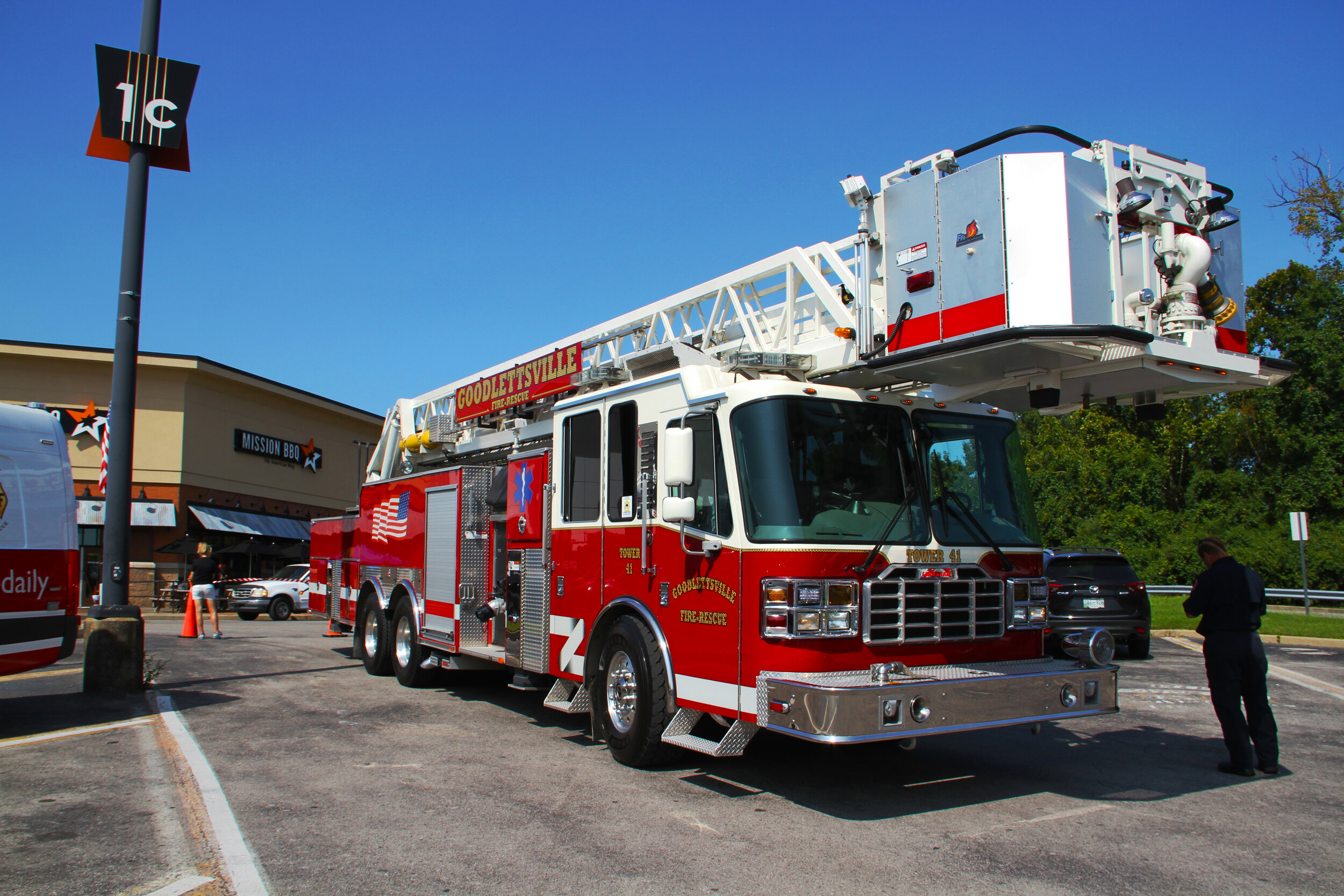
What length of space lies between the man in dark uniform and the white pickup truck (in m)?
24.8

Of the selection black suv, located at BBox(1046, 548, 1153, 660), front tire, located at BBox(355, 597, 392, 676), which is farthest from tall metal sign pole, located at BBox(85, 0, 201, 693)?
black suv, located at BBox(1046, 548, 1153, 660)

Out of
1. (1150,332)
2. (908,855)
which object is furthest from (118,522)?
(1150,332)

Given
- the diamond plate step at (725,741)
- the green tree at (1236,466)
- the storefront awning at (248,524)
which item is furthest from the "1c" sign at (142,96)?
the storefront awning at (248,524)

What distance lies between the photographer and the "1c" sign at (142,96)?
1033 centimetres

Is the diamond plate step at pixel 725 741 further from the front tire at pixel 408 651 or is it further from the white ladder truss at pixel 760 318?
the front tire at pixel 408 651

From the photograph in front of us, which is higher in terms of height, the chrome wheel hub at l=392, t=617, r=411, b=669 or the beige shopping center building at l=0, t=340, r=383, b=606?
Result: the beige shopping center building at l=0, t=340, r=383, b=606

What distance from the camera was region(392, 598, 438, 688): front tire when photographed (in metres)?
11.0

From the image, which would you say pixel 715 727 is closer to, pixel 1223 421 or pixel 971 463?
pixel 971 463

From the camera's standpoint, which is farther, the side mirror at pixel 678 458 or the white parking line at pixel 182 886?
the side mirror at pixel 678 458

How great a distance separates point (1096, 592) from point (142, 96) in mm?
13249

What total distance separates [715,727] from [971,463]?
2.91 metres

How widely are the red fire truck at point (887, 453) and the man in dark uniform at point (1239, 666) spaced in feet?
3.91

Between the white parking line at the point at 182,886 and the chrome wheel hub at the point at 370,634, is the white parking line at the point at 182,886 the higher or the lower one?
the lower one

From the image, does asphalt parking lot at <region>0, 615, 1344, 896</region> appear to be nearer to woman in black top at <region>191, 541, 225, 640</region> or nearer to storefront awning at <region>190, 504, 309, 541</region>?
woman in black top at <region>191, 541, 225, 640</region>
